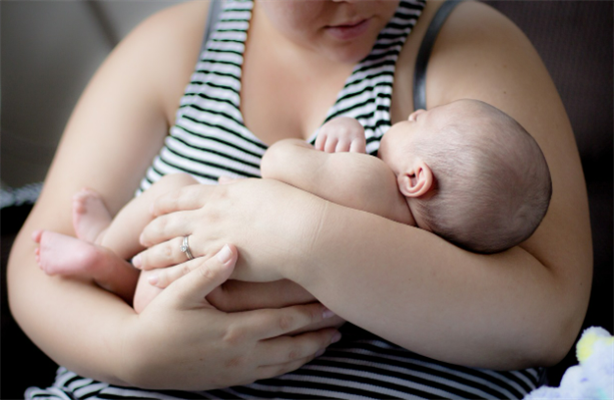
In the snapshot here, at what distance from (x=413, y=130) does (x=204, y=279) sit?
435 mm

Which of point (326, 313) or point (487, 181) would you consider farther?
point (326, 313)

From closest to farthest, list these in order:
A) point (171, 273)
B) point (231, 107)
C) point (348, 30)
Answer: point (171, 273), point (348, 30), point (231, 107)

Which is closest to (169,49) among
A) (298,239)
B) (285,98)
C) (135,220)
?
(285,98)

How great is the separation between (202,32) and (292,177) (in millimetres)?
537

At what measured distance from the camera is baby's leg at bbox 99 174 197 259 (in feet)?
3.34

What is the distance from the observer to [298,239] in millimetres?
793

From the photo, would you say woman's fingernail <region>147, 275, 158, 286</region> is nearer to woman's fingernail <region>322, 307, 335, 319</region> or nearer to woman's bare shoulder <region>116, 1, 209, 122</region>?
woman's fingernail <region>322, 307, 335, 319</region>

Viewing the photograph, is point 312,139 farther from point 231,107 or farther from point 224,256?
point 224,256

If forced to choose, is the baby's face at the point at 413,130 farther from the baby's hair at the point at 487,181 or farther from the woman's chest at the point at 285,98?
the woman's chest at the point at 285,98

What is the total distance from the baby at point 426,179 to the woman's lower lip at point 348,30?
0.54ft

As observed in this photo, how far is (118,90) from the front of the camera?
1150 mm

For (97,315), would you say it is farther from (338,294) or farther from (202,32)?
(202,32)

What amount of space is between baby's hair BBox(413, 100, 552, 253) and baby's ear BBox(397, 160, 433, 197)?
0.06ft

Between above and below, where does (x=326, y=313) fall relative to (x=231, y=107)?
below
